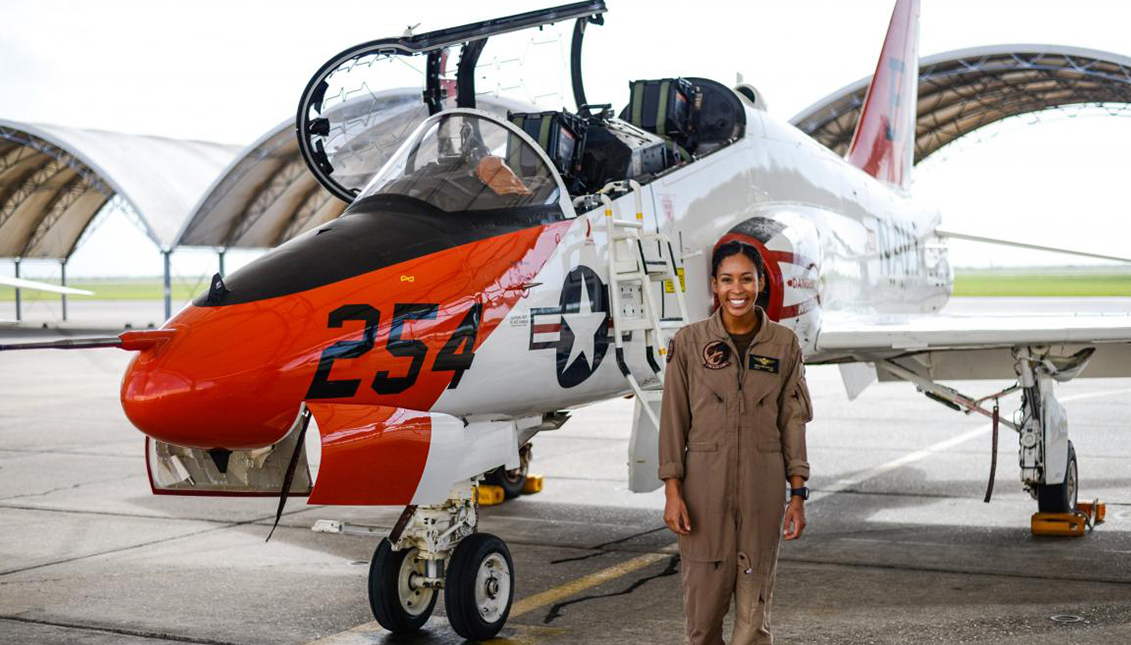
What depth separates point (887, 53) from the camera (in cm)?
1343

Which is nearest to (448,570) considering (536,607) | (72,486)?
(536,607)

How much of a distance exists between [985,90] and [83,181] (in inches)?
1184

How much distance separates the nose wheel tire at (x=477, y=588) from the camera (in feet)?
18.2

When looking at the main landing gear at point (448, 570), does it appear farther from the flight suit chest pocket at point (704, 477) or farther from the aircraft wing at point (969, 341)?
the aircraft wing at point (969, 341)

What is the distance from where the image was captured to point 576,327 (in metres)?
6.00

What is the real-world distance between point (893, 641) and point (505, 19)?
3.61 metres

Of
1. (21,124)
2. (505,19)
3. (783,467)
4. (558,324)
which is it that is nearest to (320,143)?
(505,19)

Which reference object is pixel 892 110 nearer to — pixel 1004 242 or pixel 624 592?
pixel 1004 242

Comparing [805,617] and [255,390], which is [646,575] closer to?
[805,617]

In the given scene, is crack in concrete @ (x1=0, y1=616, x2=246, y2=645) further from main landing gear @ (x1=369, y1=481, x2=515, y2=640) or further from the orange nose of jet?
the orange nose of jet

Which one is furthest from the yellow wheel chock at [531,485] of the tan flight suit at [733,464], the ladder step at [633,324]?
the tan flight suit at [733,464]

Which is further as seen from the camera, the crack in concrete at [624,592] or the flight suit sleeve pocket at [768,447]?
the crack in concrete at [624,592]

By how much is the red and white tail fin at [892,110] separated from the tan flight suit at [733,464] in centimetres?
889

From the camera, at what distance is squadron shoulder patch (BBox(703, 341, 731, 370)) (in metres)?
4.12
